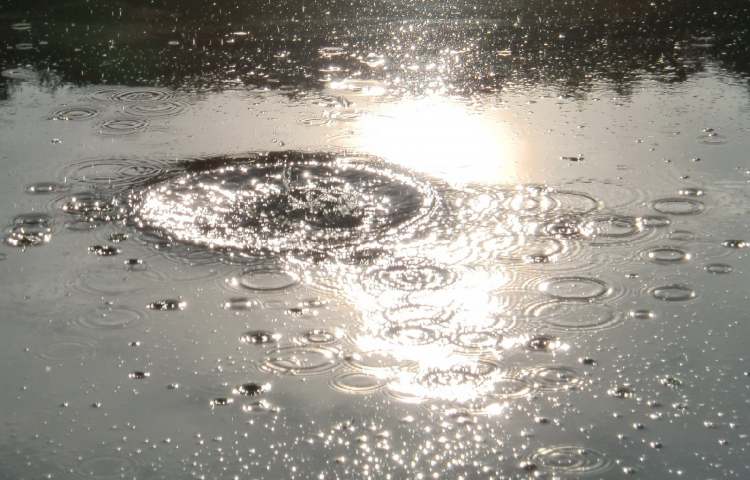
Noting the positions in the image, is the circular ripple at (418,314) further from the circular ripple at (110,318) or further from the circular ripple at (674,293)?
the circular ripple at (110,318)

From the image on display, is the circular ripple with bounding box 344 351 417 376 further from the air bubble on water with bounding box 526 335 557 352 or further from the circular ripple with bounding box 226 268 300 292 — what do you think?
the circular ripple with bounding box 226 268 300 292

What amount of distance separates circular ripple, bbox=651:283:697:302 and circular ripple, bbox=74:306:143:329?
1.97 m

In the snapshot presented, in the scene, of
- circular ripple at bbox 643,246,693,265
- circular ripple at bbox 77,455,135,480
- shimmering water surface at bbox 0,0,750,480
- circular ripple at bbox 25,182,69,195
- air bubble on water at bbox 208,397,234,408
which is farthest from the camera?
circular ripple at bbox 25,182,69,195

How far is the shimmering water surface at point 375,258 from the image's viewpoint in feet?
10.3

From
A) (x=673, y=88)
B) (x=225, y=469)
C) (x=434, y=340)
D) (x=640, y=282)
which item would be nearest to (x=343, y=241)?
(x=434, y=340)

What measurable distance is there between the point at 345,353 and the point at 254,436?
21.5 inches

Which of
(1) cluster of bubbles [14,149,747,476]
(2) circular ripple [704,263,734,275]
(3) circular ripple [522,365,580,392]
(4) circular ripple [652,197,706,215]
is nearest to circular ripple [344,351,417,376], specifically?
(1) cluster of bubbles [14,149,747,476]

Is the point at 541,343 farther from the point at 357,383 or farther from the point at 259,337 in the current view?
the point at 259,337

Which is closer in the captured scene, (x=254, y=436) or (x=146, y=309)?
(x=254, y=436)

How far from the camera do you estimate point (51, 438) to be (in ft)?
10.3

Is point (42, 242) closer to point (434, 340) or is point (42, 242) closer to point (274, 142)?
point (274, 142)

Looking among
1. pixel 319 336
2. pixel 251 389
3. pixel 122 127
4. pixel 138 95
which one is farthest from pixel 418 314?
pixel 138 95

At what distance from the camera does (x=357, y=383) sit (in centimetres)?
340

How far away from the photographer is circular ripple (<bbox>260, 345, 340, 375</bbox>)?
3473 mm
